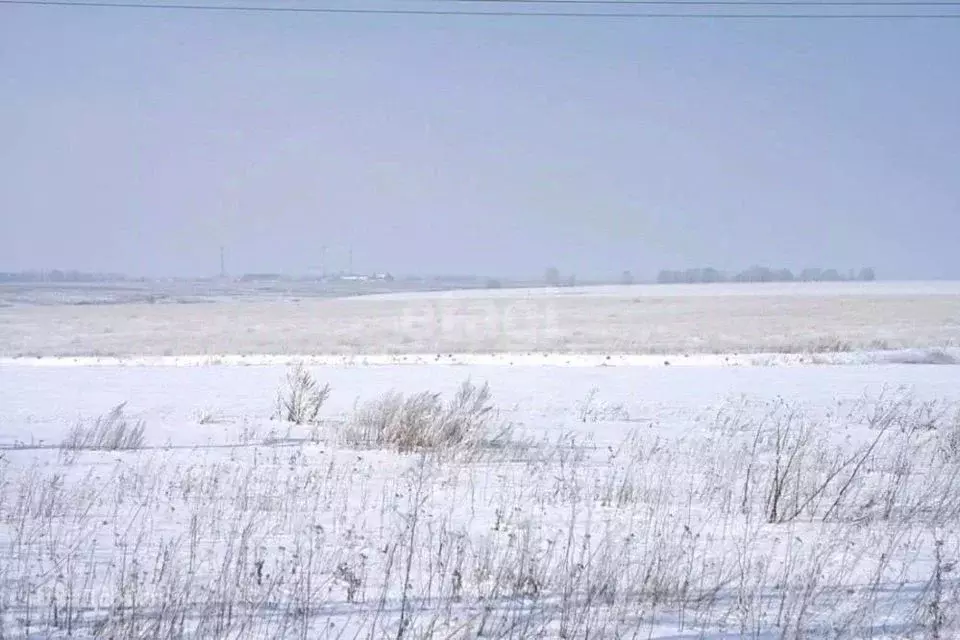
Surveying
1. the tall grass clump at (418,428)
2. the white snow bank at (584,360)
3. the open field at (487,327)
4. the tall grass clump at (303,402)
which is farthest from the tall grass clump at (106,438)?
the open field at (487,327)

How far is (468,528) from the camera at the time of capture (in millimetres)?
8125

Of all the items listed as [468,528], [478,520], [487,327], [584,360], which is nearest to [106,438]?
[478,520]

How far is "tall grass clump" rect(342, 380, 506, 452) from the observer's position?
42.7 ft

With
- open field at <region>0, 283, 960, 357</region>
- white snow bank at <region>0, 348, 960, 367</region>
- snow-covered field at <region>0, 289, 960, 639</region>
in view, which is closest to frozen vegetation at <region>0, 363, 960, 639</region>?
snow-covered field at <region>0, 289, 960, 639</region>

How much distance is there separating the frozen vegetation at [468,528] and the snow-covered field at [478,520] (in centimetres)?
3

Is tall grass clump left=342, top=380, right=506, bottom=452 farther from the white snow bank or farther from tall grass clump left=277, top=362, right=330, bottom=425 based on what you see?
the white snow bank

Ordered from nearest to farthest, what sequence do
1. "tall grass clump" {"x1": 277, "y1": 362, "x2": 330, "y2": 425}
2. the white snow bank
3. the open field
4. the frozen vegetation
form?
the frozen vegetation < "tall grass clump" {"x1": 277, "y1": 362, "x2": 330, "y2": 425} < the white snow bank < the open field

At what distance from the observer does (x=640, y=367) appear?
108 feet

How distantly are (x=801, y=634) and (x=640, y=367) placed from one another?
91.2 feet

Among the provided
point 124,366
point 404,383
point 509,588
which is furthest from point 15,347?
point 509,588

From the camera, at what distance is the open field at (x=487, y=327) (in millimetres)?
47938

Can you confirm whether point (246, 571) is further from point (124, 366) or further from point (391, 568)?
point (124, 366)

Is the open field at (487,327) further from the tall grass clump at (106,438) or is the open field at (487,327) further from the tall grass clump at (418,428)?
the tall grass clump at (106,438)

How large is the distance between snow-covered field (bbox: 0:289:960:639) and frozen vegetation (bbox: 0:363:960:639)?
3 centimetres
